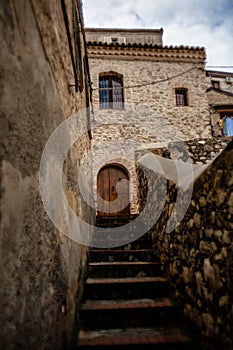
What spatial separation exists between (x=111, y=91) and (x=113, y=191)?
389 cm

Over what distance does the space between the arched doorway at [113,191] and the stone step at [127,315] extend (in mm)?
6450

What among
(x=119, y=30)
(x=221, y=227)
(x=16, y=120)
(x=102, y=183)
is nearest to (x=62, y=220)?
(x=16, y=120)

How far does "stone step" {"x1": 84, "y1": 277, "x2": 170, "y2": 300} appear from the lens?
2.68m

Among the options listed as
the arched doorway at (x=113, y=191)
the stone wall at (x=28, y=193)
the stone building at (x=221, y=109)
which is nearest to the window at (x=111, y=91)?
the arched doorway at (x=113, y=191)

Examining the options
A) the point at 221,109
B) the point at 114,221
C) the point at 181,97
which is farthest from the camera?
the point at 221,109

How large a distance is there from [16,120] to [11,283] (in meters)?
0.57

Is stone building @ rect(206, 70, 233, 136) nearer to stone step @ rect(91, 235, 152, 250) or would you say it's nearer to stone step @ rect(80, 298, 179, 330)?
stone step @ rect(91, 235, 152, 250)

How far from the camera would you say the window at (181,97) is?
35.0 feet

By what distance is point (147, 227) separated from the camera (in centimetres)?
400

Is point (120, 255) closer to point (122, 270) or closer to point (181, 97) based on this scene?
point (122, 270)

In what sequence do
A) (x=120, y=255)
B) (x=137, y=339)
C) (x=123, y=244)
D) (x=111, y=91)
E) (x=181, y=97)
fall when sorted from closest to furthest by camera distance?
(x=137, y=339) < (x=120, y=255) < (x=123, y=244) < (x=111, y=91) < (x=181, y=97)

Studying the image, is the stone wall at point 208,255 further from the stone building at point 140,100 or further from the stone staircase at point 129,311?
the stone building at point 140,100

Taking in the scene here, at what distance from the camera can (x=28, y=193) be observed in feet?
3.59

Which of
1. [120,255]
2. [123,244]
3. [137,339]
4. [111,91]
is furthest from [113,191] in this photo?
[137,339]
